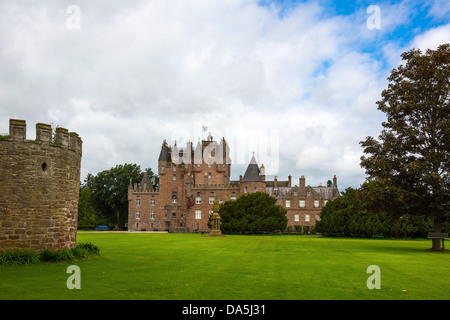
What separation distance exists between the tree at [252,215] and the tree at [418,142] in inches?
→ 1209

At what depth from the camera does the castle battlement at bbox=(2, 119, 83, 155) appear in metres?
16.8

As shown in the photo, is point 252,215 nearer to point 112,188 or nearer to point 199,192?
point 199,192

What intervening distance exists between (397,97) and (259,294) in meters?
24.5

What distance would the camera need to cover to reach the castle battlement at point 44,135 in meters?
16.8

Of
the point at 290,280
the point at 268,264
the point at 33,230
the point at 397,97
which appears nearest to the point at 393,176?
the point at 397,97

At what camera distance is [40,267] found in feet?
49.9

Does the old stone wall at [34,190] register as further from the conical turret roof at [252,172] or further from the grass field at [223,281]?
the conical turret roof at [252,172]

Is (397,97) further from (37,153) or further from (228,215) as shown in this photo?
(228,215)

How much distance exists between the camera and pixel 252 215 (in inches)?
2356

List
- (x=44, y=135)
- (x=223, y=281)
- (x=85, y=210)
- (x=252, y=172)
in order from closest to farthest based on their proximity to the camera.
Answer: (x=223, y=281) → (x=44, y=135) → (x=252, y=172) → (x=85, y=210)

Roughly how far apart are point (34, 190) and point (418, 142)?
24671 millimetres

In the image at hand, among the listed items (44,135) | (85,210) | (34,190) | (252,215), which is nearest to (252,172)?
(252,215)

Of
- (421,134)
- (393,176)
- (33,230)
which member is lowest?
(33,230)

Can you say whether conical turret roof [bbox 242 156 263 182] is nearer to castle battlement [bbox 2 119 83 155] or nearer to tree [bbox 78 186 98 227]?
tree [bbox 78 186 98 227]
